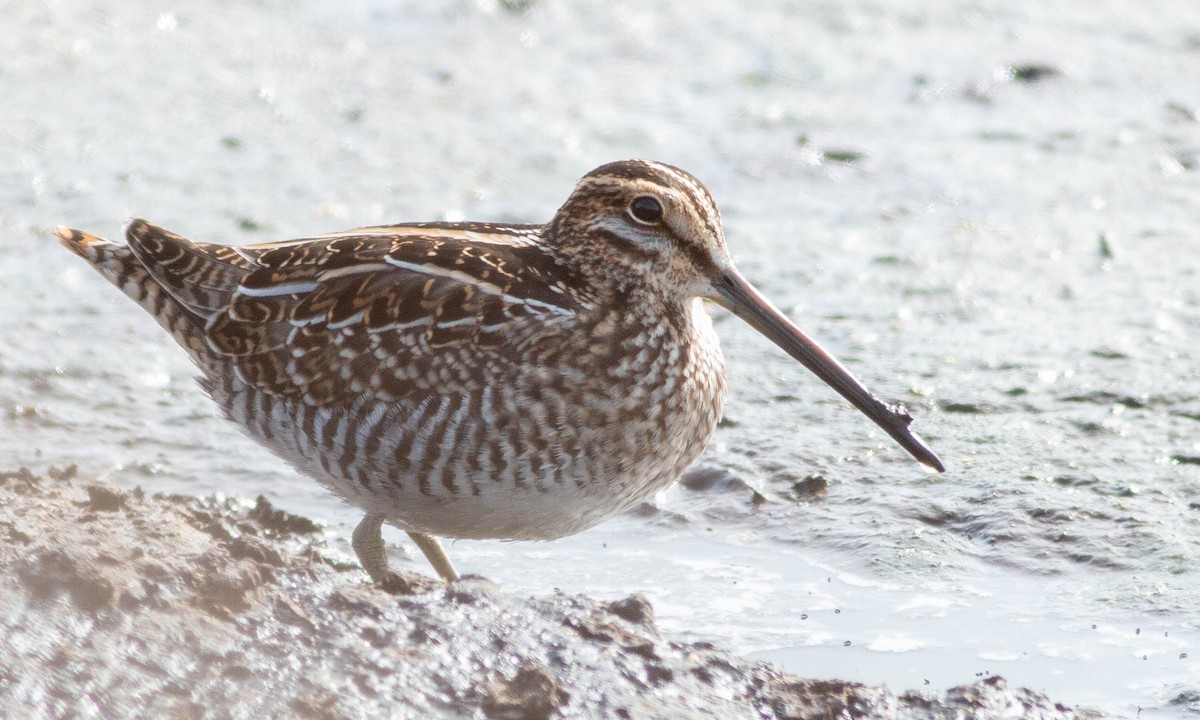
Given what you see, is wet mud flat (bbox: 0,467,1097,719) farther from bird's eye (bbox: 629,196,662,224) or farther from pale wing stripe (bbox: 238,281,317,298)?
bird's eye (bbox: 629,196,662,224)

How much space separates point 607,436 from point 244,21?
20.9 ft

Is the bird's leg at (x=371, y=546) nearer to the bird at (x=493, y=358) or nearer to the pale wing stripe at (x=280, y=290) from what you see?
the bird at (x=493, y=358)

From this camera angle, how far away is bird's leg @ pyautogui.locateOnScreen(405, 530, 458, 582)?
5.64 metres

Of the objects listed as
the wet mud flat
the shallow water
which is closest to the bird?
the wet mud flat

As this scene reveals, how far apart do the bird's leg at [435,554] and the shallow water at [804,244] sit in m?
0.27

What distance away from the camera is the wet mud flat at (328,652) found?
14.1 feet

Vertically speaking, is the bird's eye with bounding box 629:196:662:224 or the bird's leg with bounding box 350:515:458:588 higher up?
the bird's eye with bounding box 629:196:662:224

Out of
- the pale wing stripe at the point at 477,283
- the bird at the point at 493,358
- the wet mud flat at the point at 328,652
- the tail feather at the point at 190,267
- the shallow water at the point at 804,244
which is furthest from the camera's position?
the shallow water at the point at 804,244

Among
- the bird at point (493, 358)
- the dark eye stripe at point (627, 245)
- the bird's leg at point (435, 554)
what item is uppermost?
the dark eye stripe at point (627, 245)

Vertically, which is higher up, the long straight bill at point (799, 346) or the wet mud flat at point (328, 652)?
the long straight bill at point (799, 346)

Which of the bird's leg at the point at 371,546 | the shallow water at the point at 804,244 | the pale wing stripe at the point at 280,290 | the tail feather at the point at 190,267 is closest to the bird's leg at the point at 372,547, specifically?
the bird's leg at the point at 371,546

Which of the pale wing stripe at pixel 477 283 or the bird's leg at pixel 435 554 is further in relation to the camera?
the bird's leg at pixel 435 554

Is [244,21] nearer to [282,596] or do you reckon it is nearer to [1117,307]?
[1117,307]

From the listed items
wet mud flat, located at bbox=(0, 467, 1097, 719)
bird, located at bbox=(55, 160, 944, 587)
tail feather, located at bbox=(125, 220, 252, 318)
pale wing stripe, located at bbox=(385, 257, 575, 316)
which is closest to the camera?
wet mud flat, located at bbox=(0, 467, 1097, 719)
